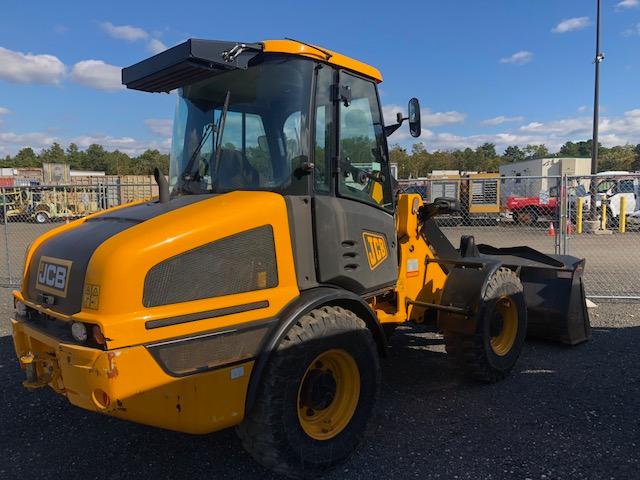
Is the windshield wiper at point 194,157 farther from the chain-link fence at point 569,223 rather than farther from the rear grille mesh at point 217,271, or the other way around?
the chain-link fence at point 569,223

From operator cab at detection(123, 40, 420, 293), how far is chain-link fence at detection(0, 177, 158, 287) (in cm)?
182

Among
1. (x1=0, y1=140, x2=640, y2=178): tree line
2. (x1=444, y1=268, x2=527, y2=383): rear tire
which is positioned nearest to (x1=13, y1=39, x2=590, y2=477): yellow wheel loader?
(x1=444, y1=268, x2=527, y2=383): rear tire

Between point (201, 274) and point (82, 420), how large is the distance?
213cm

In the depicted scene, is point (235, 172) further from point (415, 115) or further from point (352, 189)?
point (415, 115)

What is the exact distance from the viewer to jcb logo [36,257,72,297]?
2840 mm

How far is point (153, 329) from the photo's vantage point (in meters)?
2.49

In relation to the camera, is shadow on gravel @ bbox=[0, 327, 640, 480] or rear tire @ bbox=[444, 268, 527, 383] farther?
rear tire @ bbox=[444, 268, 527, 383]

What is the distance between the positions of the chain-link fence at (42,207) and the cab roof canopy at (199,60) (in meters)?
1.83

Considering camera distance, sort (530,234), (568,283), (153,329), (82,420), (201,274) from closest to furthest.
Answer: (153,329) → (201,274) → (82,420) → (568,283) → (530,234)

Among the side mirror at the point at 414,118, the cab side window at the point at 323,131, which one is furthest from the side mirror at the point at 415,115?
the cab side window at the point at 323,131

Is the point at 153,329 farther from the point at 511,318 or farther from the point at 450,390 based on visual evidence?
the point at 511,318

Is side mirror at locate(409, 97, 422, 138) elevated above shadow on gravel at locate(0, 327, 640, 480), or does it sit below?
above

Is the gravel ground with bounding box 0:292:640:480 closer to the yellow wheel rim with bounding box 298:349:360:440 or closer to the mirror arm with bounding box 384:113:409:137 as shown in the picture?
the yellow wheel rim with bounding box 298:349:360:440

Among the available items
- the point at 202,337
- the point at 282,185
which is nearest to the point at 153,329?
the point at 202,337
